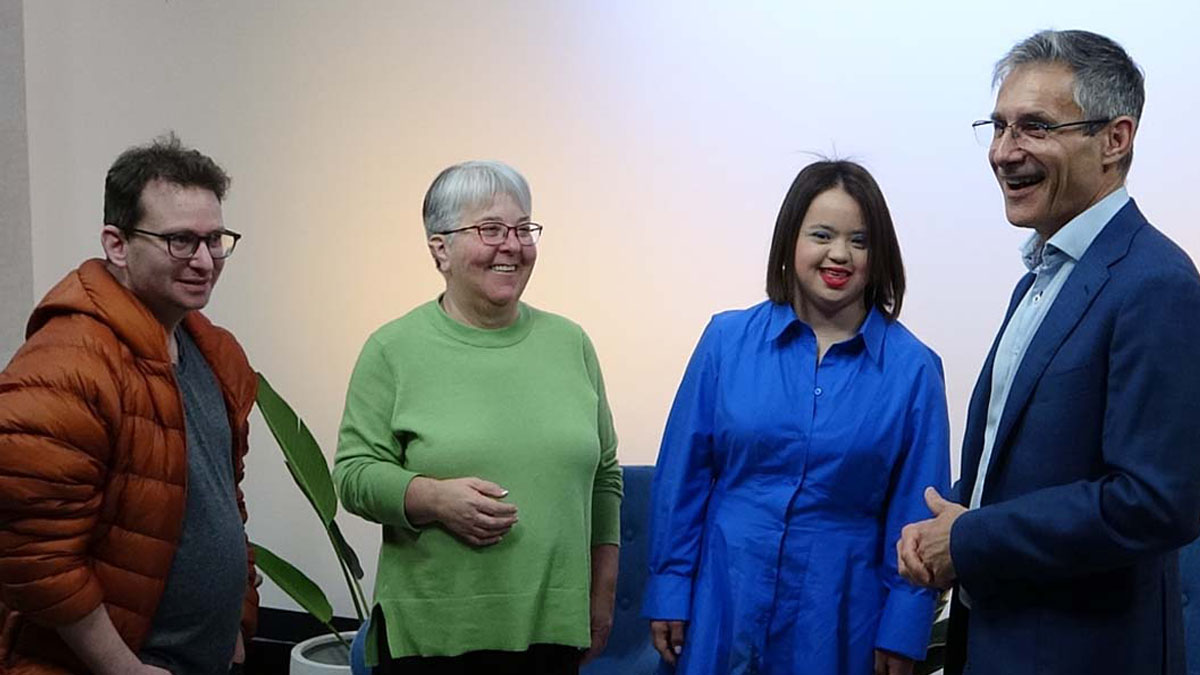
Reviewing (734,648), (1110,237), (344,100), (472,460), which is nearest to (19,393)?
(472,460)

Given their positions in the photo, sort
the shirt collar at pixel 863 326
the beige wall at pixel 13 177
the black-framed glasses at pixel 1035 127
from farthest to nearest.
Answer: the beige wall at pixel 13 177, the shirt collar at pixel 863 326, the black-framed glasses at pixel 1035 127

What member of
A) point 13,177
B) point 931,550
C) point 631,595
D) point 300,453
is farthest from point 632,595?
point 13,177

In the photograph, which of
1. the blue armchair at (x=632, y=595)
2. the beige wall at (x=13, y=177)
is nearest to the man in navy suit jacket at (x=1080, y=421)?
the blue armchair at (x=632, y=595)

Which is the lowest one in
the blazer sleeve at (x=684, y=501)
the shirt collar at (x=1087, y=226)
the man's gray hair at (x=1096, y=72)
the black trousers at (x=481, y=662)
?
the black trousers at (x=481, y=662)

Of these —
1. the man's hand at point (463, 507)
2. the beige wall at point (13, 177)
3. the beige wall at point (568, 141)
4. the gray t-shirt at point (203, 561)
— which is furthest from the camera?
the beige wall at point (13, 177)

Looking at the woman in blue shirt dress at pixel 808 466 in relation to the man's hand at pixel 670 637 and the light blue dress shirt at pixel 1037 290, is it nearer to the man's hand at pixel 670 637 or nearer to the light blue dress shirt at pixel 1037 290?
the man's hand at pixel 670 637

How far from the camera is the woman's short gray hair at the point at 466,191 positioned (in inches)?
88.0

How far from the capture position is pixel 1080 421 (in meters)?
1.61

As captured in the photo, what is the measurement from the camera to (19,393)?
5.86 ft

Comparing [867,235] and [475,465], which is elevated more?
[867,235]

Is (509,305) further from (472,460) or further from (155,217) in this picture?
(155,217)

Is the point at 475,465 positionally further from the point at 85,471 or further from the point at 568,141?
the point at 568,141

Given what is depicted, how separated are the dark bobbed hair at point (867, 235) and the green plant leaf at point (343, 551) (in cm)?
164

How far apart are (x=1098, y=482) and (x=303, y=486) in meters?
2.30
